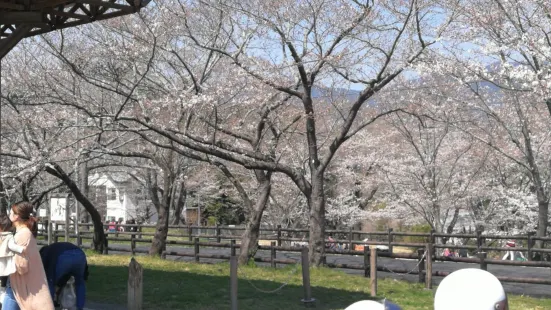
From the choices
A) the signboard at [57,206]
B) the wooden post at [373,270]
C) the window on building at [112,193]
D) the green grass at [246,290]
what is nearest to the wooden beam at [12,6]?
the green grass at [246,290]

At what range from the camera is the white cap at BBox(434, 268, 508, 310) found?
3.00 m

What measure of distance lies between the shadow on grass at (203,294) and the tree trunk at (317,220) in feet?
10.7

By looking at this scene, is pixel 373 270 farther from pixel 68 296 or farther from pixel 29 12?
pixel 29 12

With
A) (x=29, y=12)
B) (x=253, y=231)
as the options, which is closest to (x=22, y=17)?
(x=29, y=12)

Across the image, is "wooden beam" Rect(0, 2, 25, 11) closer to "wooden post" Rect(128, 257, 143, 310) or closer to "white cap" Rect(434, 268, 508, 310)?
"wooden post" Rect(128, 257, 143, 310)

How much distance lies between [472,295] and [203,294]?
28.8 feet

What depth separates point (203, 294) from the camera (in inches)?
449

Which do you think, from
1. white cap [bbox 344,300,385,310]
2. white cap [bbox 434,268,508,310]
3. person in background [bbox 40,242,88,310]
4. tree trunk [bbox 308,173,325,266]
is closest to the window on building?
tree trunk [bbox 308,173,325,266]

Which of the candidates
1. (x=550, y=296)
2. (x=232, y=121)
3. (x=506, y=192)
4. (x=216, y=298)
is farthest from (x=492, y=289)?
(x=506, y=192)

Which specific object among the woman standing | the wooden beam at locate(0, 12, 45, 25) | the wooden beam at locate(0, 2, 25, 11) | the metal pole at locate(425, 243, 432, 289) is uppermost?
the wooden beam at locate(0, 2, 25, 11)

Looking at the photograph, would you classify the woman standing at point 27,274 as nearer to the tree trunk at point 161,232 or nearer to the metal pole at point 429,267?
the metal pole at point 429,267

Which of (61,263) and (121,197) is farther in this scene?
(121,197)

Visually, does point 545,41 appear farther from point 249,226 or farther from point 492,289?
point 492,289

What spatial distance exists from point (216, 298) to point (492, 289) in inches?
333
